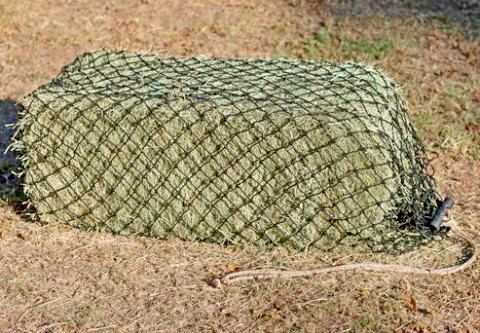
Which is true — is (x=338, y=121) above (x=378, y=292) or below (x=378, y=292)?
above

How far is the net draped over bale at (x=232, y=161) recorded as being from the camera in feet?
15.2

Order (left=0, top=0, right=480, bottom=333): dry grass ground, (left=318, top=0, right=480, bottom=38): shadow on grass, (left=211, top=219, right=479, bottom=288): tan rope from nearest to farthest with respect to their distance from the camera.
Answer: (left=0, top=0, right=480, bottom=333): dry grass ground
(left=211, top=219, right=479, bottom=288): tan rope
(left=318, top=0, right=480, bottom=38): shadow on grass

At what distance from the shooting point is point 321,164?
4.64 meters

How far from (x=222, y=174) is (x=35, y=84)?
282cm

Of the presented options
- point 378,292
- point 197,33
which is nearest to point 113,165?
point 378,292

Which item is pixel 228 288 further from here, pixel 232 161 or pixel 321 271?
pixel 232 161

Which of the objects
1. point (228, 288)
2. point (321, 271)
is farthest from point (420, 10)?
point (228, 288)

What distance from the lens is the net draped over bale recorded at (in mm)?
4645

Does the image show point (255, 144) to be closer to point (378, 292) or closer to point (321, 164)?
point (321, 164)

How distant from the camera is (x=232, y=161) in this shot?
4691 mm

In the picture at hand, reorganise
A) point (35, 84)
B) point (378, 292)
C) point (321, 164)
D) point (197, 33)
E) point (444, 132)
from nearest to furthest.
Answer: point (378, 292) < point (321, 164) < point (444, 132) < point (35, 84) < point (197, 33)

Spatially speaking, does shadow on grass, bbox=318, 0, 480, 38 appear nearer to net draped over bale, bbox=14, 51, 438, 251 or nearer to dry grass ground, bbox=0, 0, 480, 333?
dry grass ground, bbox=0, 0, 480, 333

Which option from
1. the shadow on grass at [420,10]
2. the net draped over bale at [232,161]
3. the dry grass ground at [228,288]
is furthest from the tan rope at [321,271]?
the shadow on grass at [420,10]

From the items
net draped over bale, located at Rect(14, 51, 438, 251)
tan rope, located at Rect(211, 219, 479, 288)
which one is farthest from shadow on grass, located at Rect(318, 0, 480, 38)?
tan rope, located at Rect(211, 219, 479, 288)
